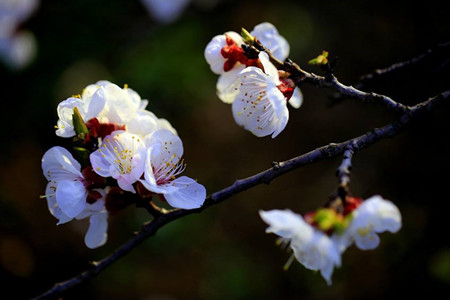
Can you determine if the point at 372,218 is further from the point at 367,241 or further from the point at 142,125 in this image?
the point at 142,125

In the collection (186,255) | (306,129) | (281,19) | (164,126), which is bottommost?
(186,255)

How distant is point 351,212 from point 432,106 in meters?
0.48

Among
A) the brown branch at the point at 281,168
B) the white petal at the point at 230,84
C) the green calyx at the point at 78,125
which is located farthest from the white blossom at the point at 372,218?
the green calyx at the point at 78,125

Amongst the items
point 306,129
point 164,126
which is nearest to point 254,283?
point 306,129

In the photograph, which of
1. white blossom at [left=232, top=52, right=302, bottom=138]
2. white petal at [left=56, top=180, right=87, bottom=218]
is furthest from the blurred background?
white petal at [left=56, top=180, right=87, bottom=218]

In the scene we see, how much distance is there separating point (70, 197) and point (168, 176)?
0.28 m

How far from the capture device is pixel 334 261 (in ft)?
2.97

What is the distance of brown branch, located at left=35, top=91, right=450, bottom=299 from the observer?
3.74 ft

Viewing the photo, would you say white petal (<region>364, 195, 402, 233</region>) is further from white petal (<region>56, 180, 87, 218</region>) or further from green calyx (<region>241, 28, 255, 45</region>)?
white petal (<region>56, 180, 87, 218</region>)

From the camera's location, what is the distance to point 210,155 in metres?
3.61

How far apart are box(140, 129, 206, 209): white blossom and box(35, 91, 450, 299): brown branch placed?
5cm

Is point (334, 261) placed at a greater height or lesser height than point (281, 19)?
lesser

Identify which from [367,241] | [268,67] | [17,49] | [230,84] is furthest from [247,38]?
[17,49]

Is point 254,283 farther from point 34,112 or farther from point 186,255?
point 34,112
